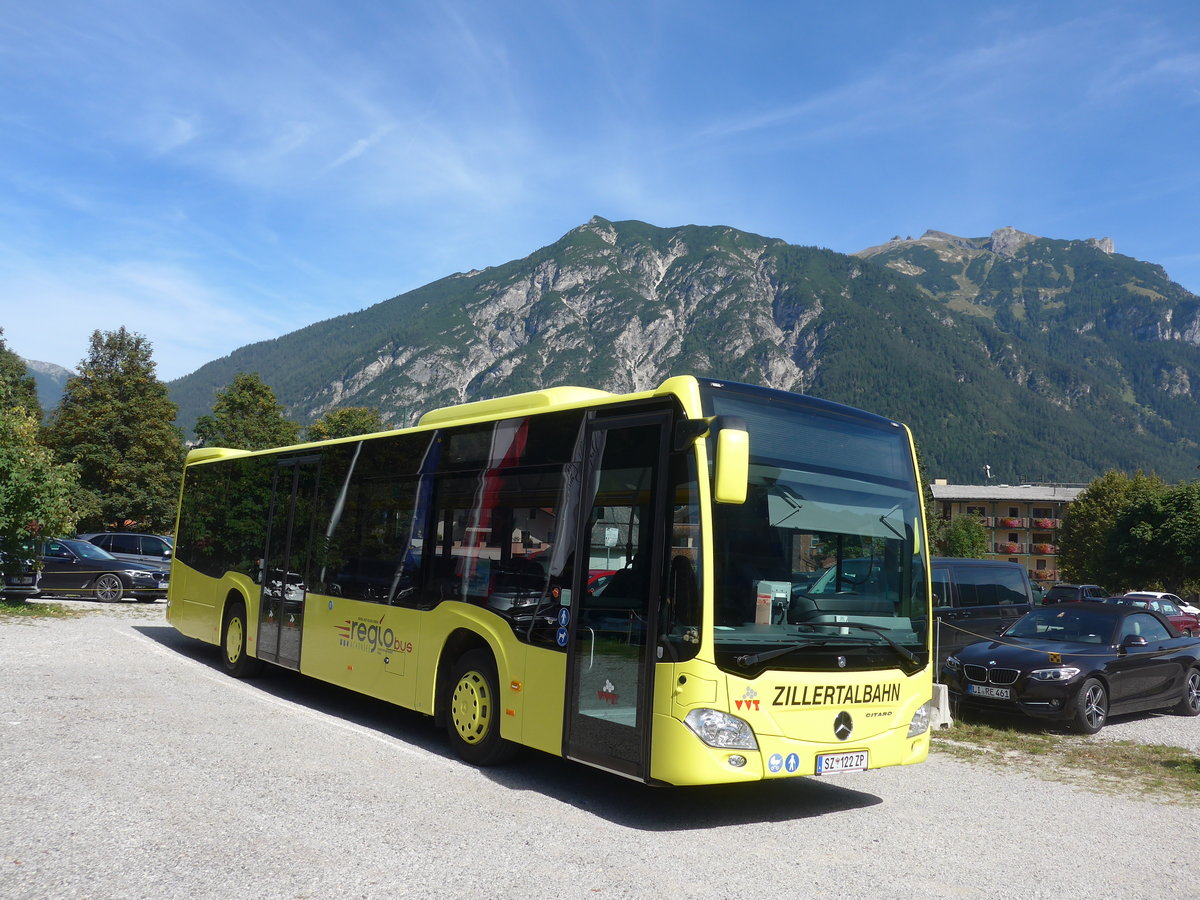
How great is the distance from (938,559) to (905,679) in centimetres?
857

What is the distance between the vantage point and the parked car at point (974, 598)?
48.6 feet

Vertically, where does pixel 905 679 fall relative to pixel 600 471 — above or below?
below

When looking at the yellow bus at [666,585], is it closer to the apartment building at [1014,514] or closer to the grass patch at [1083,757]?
the grass patch at [1083,757]

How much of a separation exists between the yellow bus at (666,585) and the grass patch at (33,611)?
12.9 metres

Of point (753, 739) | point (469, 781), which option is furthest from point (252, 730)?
point (753, 739)

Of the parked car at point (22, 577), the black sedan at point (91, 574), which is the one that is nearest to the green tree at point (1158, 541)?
the black sedan at point (91, 574)

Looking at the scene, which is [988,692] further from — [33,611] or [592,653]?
[33,611]

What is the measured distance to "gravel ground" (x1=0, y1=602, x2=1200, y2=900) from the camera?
5164 mm

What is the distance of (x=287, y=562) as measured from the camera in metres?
11.5

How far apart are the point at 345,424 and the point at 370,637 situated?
63.4 m

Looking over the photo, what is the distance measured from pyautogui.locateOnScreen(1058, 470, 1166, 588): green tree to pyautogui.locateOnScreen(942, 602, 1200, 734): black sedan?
63410mm

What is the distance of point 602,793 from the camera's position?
7434 mm

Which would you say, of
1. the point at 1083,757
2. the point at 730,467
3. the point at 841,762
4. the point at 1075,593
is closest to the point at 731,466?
the point at 730,467

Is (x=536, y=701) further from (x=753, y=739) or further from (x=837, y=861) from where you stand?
(x=837, y=861)
